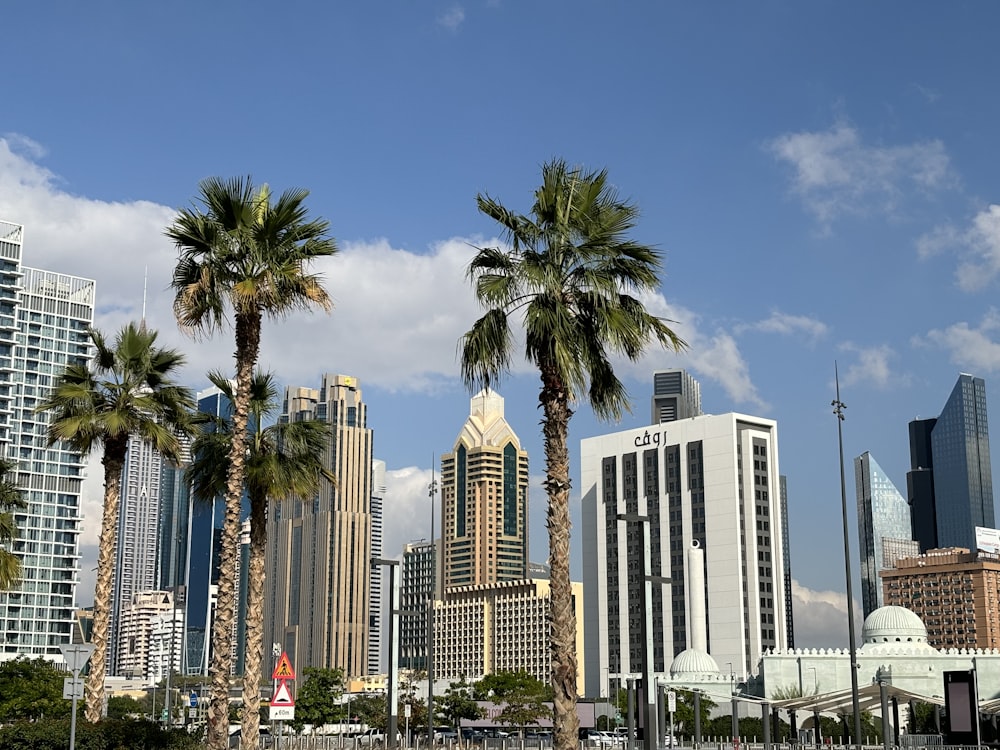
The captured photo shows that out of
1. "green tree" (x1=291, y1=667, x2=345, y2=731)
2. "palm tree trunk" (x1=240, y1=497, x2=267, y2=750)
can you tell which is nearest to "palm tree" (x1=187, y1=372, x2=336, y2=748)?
"palm tree trunk" (x1=240, y1=497, x2=267, y2=750)

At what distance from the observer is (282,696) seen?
29.2 metres

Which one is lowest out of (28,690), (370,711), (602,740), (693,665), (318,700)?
(370,711)

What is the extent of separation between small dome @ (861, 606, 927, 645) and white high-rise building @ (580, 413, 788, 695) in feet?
118

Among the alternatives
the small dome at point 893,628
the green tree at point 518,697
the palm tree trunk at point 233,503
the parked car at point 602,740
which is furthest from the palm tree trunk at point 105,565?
the small dome at point 893,628

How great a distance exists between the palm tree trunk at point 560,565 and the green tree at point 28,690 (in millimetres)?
74070

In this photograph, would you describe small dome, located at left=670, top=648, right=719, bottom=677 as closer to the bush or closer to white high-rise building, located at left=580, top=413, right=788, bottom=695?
white high-rise building, located at left=580, top=413, right=788, bottom=695

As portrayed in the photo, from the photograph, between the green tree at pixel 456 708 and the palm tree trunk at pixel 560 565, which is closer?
the palm tree trunk at pixel 560 565

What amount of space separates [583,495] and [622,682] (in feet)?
95.3

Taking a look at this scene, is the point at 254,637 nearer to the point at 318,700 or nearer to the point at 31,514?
the point at 318,700

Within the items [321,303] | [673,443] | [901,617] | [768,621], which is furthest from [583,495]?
[321,303]

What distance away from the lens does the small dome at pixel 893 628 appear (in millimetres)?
125938

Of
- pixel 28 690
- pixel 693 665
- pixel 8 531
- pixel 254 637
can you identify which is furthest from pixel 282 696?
pixel 693 665

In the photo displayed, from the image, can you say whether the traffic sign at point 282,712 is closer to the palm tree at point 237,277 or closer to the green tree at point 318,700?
the palm tree at point 237,277

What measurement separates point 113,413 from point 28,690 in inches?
2609
